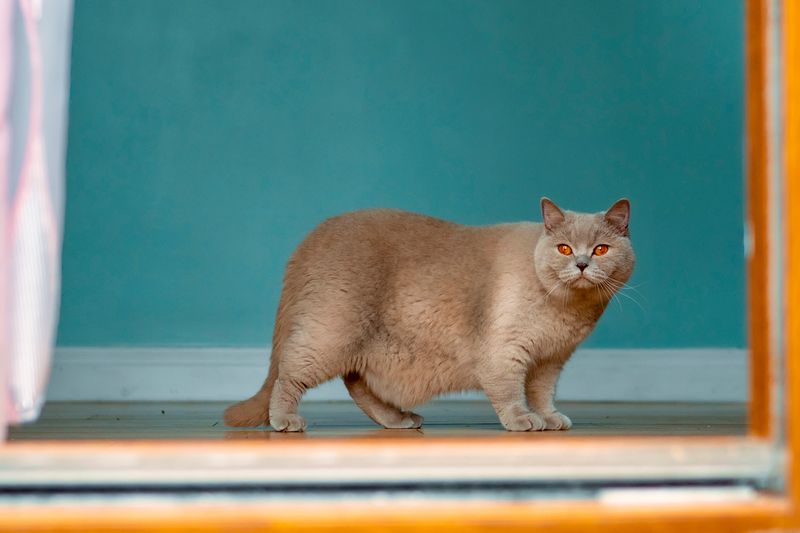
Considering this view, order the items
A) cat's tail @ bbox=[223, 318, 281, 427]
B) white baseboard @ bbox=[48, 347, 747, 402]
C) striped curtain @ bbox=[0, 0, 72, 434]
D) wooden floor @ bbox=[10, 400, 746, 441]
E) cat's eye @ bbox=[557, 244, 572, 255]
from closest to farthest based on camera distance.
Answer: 1. striped curtain @ bbox=[0, 0, 72, 434]
2. wooden floor @ bbox=[10, 400, 746, 441]
3. cat's eye @ bbox=[557, 244, 572, 255]
4. cat's tail @ bbox=[223, 318, 281, 427]
5. white baseboard @ bbox=[48, 347, 747, 402]

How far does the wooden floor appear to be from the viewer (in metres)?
2.23

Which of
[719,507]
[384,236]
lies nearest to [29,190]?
[719,507]

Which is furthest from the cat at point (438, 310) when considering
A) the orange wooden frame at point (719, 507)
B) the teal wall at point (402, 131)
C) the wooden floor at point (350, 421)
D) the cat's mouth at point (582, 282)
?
the orange wooden frame at point (719, 507)

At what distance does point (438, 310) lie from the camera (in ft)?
8.05

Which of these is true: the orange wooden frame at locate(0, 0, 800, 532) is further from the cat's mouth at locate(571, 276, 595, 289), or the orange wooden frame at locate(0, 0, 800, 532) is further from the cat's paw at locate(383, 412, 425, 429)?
the cat's paw at locate(383, 412, 425, 429)

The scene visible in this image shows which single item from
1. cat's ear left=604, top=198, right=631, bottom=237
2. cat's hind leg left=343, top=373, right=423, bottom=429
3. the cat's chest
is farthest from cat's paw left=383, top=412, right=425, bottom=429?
cat's ear left=604, top=198, right=631, bottom=237

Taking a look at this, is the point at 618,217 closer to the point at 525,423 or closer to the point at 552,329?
the point at 552,329

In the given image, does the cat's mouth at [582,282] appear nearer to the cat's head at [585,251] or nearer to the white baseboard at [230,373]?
the cat's head at [585,251]

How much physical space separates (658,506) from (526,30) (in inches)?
103

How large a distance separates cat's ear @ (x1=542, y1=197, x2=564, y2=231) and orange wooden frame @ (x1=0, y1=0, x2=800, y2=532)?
117 cm

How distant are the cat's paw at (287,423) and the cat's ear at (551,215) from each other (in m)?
0.76

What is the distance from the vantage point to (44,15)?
1.28 m

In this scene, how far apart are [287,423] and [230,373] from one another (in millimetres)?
1130

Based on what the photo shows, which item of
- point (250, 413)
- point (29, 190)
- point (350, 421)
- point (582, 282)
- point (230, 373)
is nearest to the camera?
point (29, 190)
